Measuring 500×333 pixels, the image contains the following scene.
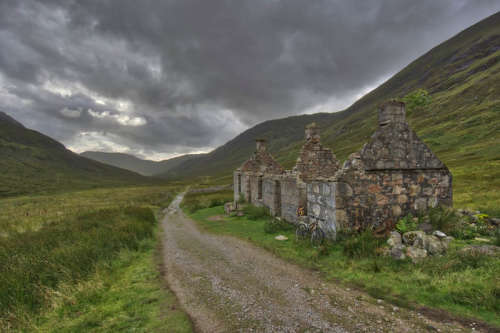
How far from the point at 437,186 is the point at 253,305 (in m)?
8.81

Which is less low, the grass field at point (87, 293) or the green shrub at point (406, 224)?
the green shrub at point (406, 224)

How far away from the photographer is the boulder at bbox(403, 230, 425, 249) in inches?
255

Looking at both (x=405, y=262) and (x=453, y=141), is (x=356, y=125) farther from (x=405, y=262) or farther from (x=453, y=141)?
(x=405, y=262)

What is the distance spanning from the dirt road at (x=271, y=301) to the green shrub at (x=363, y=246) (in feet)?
5.15

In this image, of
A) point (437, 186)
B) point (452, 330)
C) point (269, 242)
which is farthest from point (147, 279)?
point (437, 186)

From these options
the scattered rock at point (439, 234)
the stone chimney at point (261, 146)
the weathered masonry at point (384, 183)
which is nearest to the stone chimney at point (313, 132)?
the weathered masonry at point (384, 183)

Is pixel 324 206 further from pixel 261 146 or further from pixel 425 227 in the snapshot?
pixel 261 146

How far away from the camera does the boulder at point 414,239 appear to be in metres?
6.48

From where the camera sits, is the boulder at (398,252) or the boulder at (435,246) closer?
the boulder at (435,246)

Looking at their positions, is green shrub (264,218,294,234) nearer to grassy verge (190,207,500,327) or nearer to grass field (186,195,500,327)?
grass field (186,195,500,327)

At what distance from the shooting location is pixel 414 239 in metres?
6.80

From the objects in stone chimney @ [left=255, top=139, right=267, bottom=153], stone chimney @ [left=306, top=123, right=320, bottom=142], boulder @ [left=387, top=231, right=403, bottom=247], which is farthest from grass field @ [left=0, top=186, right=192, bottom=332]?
stone chimney @ [left=255, top=139, right=267, bottom=153]

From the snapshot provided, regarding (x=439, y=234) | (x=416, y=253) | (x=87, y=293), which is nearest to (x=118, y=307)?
(x=87, y=293)

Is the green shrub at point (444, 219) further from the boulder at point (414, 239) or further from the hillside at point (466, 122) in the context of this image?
the hillside at point (466, 122)
